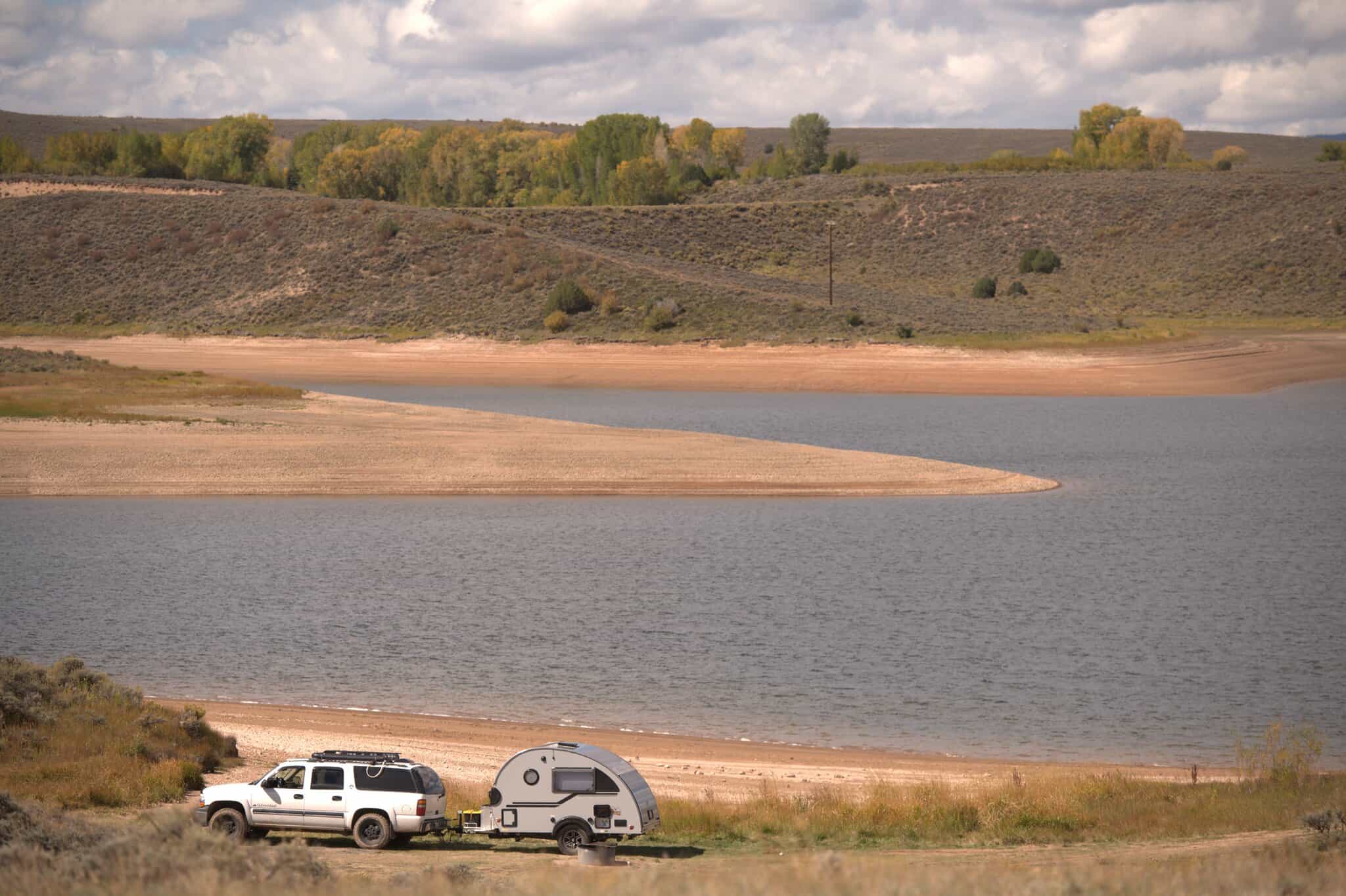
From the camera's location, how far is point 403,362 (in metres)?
80.3

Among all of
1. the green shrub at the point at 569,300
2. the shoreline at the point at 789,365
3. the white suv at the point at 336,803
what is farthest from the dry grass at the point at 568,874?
the green shrub at the point at 569,300

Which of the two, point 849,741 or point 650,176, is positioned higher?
point 650,176

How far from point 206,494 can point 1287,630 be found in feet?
97.1

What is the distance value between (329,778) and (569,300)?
75705mm

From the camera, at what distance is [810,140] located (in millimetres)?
176750

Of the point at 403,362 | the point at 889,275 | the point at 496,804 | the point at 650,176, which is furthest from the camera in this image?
the point at 650,176

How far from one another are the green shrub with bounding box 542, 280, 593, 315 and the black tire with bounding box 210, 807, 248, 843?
7547 cm

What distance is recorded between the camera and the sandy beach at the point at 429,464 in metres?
42.0

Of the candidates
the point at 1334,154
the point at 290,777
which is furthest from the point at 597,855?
the point at 1334,154

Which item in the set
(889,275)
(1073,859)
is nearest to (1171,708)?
(1073,859)

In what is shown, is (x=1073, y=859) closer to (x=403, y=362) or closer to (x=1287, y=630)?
(x=1287, y=630)

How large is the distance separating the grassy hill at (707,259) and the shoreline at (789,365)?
137 inches

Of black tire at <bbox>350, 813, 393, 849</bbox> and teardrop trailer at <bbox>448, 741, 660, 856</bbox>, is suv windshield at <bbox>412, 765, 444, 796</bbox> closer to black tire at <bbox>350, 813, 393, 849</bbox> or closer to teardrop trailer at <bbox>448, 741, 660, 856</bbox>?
black tire at <bbox>350, 813, 393, 849</bbox>

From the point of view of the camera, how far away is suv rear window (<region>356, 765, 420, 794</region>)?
541 inches
